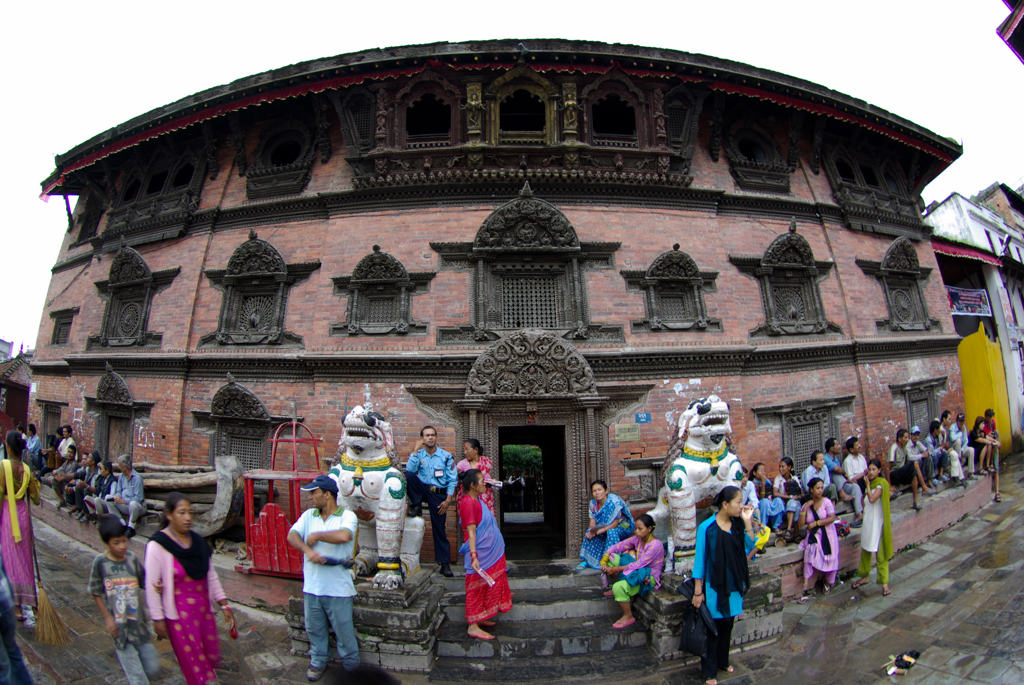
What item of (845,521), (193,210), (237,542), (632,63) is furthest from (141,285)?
(845,521)

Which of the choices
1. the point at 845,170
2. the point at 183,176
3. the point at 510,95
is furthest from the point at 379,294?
the point at 845,170

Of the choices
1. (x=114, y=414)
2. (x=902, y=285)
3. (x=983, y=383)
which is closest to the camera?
(x=114, y=414)

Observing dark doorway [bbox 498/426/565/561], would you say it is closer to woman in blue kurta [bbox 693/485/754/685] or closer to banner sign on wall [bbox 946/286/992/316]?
woman in blue kurta [bbox 693/485/754/685]

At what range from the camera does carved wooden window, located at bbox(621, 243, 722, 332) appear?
8.34 meters

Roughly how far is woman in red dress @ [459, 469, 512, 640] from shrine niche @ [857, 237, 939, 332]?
1079cm

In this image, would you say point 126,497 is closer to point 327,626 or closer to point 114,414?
point 114,414

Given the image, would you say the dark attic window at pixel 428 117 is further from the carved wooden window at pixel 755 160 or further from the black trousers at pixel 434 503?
the black trousers at pixel 434 503

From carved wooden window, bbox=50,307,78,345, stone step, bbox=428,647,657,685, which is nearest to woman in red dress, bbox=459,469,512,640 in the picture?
stone step, bbox=428,647,657,685

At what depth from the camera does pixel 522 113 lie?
364 inches

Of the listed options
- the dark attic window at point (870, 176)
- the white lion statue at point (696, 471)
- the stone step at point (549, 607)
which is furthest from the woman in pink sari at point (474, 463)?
the dark attic window at point (870, 176)

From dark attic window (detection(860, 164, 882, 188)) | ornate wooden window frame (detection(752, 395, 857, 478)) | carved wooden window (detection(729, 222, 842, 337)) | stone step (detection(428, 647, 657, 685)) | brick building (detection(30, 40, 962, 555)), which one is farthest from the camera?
dark attic window (detection(860, 164, 882, 188))

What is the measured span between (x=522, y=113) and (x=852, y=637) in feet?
33.8

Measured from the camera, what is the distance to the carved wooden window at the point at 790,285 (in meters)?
9.21

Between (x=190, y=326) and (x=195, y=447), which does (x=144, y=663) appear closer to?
(x=195, y=447)
